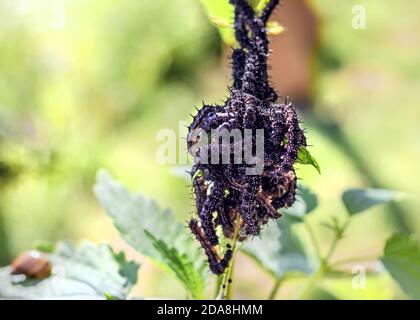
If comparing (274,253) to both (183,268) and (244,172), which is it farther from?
(244,172)

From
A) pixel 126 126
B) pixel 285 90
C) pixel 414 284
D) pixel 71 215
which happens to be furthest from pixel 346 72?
pixel 414 284

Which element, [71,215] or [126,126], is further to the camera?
[126,126]

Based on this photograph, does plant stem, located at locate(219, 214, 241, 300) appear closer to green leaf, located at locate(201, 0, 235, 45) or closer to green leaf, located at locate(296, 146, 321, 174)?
green leaf, located at locate(296, 146, 321, 174)

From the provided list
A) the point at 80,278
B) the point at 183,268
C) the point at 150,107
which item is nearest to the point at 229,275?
the point at 183,268

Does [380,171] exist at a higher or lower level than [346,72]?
lower

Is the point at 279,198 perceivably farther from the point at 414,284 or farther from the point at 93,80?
the point at 93,80

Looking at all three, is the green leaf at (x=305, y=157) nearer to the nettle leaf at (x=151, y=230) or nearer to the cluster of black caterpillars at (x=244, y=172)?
the cluster of black caterpillars at (x=244, y=172)

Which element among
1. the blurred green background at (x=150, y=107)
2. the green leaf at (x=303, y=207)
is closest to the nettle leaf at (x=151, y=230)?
the green leaf at (x=303, y=207)
